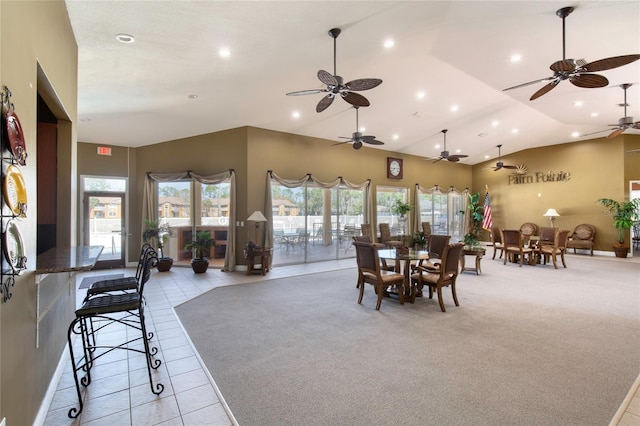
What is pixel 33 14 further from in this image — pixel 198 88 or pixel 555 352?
pixel 555 352

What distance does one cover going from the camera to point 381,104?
23.4 feet

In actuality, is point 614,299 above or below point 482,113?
below

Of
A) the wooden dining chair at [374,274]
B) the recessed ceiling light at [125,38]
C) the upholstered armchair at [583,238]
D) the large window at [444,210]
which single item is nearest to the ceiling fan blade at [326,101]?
the wooden dining chair at [374,274]

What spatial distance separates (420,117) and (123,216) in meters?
7.94

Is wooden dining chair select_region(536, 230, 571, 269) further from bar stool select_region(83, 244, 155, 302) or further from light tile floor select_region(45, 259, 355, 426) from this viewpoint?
bar stool select_region(83, 244, 155, 302)

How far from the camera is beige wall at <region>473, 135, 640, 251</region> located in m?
10.0

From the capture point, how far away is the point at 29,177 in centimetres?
204

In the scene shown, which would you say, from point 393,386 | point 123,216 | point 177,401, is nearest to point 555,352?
point 393,386

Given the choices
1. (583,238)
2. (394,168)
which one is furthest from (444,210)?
(583,238)

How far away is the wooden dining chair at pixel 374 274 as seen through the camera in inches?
176

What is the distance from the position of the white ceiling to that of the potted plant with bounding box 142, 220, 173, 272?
2085mm

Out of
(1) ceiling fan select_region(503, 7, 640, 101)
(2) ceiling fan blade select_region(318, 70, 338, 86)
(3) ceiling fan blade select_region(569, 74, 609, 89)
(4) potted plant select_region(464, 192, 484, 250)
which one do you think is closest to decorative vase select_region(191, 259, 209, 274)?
(2) ceiling fan blade select_region(318, 70, 338, 86)

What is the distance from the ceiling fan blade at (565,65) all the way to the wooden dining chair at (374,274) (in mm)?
3239

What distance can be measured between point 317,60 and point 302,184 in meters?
4.02
